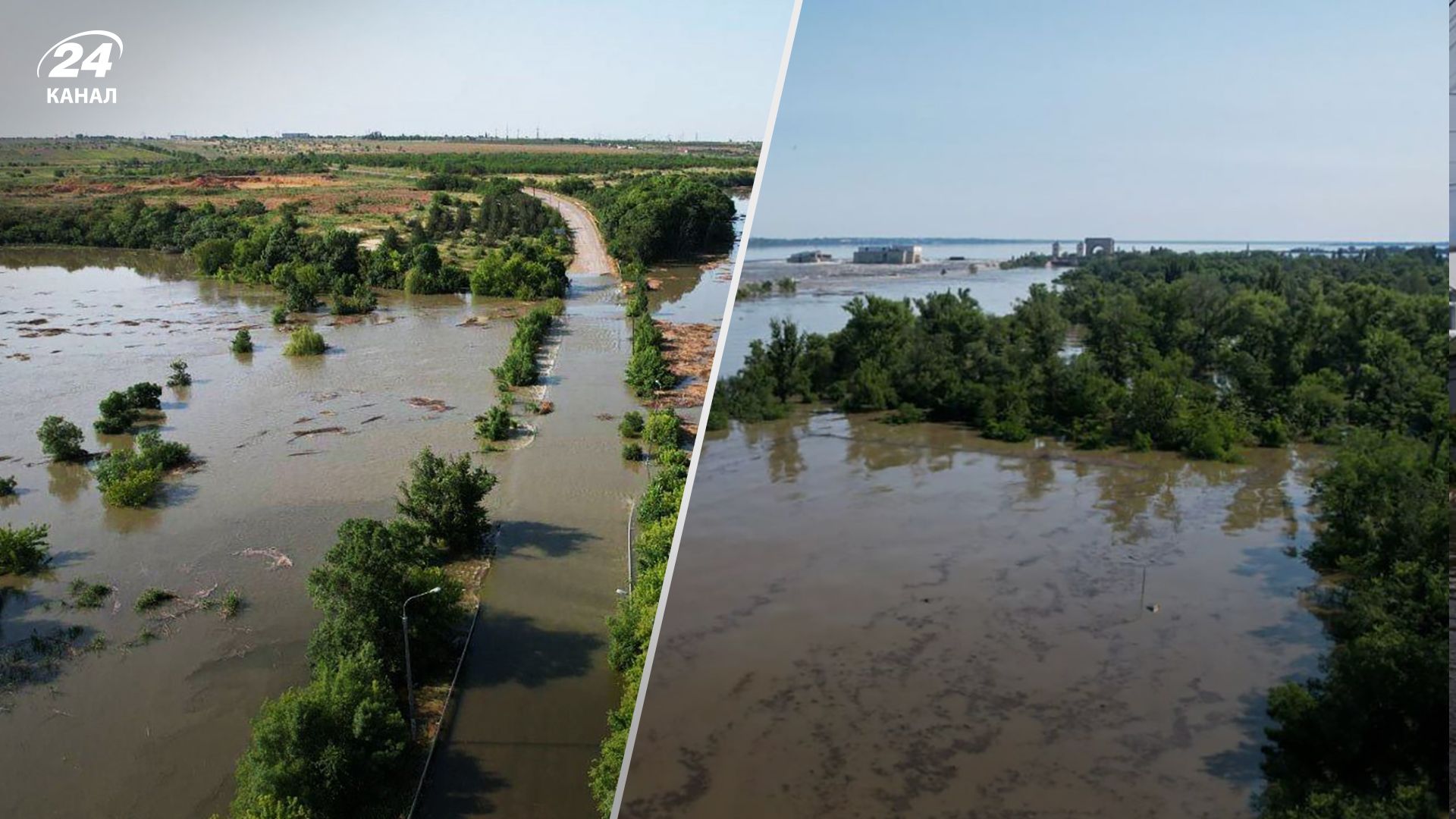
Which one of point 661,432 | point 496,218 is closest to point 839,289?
point 661,432

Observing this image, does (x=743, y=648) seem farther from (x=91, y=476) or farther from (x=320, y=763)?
(x=91, y=476)

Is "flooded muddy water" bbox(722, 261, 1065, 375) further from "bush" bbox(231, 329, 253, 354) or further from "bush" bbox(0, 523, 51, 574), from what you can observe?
"bush" bbox(231, 329, 253, 354)

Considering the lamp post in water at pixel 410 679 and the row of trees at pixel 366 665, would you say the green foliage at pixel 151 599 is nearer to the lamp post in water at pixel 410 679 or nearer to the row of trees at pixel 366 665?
the row of trees at pixel 366 665

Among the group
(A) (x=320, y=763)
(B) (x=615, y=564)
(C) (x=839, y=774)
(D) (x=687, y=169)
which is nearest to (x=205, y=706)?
(A) (x=320, y=763)

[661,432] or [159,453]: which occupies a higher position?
[661,432]

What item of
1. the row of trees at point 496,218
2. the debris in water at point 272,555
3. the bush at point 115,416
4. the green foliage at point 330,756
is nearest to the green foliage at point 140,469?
the bush at point 115,416

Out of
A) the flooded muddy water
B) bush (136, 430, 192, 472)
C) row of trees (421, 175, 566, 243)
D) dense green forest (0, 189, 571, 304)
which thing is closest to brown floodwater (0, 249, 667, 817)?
bush (136, 430, 192, 472)

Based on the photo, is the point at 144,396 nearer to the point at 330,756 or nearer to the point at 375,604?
the point at 375,604
